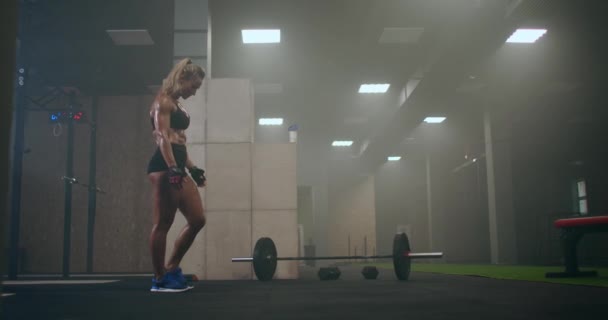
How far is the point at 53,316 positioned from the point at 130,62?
6309mm

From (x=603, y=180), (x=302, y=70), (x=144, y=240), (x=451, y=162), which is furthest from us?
(x=451, y=162)

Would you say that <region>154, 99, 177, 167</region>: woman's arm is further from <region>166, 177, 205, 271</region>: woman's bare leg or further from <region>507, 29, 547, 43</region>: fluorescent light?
<region>507, 29, 547, 43</region>: fluorescent light

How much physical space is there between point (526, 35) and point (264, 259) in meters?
5.76

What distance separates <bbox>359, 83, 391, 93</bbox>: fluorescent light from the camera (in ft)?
35.7

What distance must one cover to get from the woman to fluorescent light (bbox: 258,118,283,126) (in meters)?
10.0

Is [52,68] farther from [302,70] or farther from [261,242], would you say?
[261,242]

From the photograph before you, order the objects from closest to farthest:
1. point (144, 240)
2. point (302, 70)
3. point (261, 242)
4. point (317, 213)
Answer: point (261, 242), point (144, 240), point (302, 70), point (317, 213)

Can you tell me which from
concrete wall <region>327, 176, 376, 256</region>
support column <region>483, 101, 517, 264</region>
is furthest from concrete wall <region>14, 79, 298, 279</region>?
concrete wall <region>327, 176, 376, 256</region>

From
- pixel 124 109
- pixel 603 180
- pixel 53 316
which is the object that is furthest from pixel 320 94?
pixel 53 316

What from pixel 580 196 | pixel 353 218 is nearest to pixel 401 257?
pixel 580 196

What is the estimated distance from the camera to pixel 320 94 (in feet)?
38.0

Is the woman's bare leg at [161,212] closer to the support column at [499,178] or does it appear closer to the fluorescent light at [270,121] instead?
the support column at [499,178]

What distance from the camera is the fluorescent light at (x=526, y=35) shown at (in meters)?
8.07

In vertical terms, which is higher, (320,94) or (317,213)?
(320,94)
